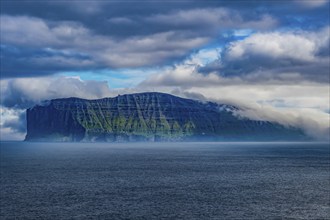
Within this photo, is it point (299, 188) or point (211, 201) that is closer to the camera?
point (211, 201)

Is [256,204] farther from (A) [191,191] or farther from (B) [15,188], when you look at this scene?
(B) [15,188]

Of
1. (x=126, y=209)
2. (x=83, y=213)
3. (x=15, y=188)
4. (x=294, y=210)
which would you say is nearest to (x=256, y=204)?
(x=294, y=210)

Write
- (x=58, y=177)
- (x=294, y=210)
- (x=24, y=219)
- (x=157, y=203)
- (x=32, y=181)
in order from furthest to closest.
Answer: (x=58, y=177), (x=32, y=181), (x=157, y=203), (x=294, y=210), (x=24, y=219)

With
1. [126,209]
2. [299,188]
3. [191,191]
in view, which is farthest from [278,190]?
[126,209]

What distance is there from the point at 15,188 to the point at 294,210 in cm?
9075

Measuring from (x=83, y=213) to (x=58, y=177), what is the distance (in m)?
79.3

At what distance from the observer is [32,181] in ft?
550

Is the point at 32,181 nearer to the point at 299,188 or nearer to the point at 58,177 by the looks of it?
the point at 58,177

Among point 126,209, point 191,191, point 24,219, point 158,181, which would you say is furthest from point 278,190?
point 24,219

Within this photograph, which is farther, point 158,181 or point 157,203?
point 158,181

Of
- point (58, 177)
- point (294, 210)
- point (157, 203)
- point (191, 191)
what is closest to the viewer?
point (294, 210)

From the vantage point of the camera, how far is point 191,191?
144 metres

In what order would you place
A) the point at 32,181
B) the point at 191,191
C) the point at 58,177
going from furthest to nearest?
the point at 58,177
the point at 32,181
the point at 191,191

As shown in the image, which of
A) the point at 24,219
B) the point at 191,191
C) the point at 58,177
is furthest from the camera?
the point at 58,177
